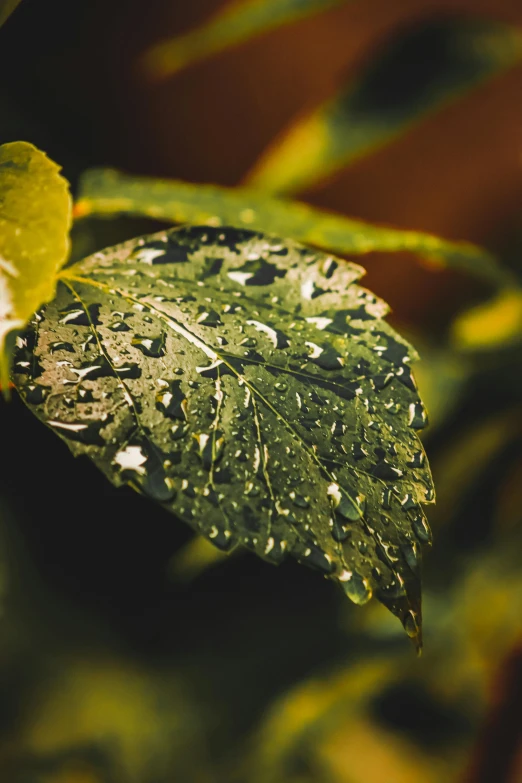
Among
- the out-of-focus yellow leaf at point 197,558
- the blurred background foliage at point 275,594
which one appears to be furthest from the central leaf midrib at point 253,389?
the out-of-focus yellow leaf at point 197,558

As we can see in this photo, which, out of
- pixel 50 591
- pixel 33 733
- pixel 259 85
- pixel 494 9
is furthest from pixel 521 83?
pixel 33 733

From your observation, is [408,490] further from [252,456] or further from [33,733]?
[33,733]

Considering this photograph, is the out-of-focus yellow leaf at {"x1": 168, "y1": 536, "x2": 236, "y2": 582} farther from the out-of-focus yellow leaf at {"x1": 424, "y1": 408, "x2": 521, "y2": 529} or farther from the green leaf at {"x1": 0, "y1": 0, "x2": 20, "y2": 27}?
the green leaf at {"x1": 0, "y1": 0, "x2": 20, "y2": 27}

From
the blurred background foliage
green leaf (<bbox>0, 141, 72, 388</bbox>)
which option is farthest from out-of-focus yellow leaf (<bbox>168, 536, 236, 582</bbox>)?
green leaf (<bbox>0, 141, 72, 388</bbox>)

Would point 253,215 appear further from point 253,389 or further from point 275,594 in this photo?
point 275,594

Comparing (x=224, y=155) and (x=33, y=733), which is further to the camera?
(x=224, y=155)

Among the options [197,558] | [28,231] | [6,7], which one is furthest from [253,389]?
[197,558]
